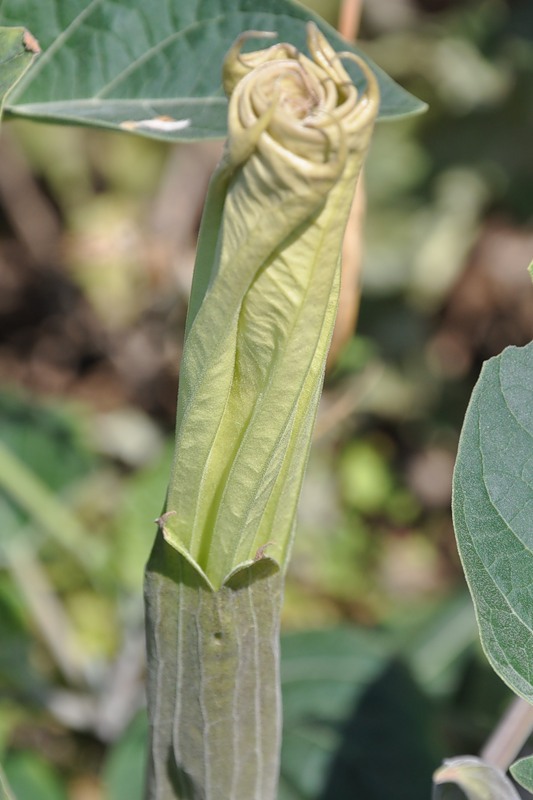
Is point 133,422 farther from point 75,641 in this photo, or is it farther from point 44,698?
point 44,698

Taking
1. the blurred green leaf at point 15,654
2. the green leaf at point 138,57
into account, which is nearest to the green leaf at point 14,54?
the green leaf at point 138,57

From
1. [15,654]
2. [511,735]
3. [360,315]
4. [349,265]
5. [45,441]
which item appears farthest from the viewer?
[360,315]

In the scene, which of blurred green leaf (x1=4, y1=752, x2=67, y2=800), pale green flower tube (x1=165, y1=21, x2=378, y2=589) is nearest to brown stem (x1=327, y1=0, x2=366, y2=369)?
pale green flower tube (x1=165, y1=21, x2=378, y2=589)

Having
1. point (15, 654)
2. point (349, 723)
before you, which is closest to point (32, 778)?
point (15, 654)

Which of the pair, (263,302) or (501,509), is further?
(501,509)

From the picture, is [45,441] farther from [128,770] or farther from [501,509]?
[501,509]
